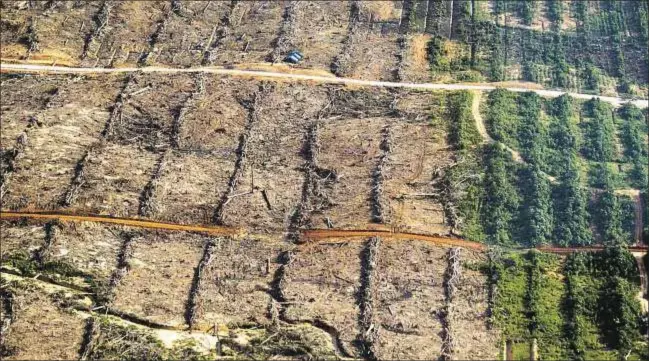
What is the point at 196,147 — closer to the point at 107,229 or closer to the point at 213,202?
the point at 213,202

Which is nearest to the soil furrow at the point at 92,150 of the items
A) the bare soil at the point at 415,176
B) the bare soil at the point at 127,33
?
the bare soil at the point at 127,33

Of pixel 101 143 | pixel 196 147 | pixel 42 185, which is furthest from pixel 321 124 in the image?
pixel 42 185

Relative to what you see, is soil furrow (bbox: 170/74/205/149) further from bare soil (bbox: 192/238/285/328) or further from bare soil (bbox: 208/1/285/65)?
bare soil (bbox: 192/238/285/328)

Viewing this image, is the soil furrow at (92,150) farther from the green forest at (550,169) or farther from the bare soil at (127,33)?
the green forest at (550,169)

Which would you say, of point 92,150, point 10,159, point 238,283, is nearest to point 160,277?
point 238,283

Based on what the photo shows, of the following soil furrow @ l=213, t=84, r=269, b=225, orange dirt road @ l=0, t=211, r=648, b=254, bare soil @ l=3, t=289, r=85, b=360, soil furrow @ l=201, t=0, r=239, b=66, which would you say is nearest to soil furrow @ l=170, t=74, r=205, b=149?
soil furrow @ l=201, t=0, r=239, b=66

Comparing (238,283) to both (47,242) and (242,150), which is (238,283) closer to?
(242,150)
